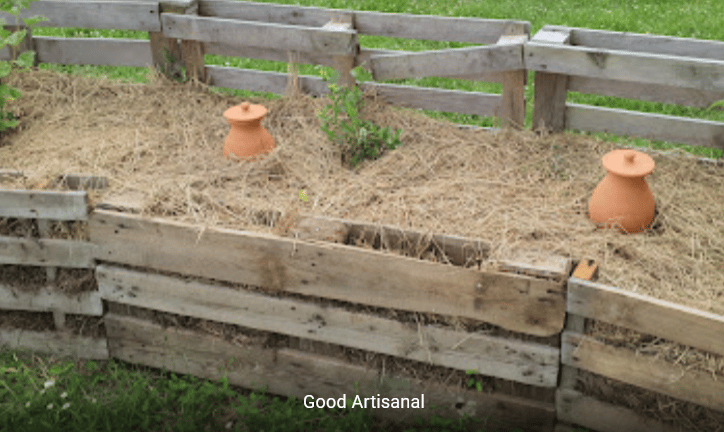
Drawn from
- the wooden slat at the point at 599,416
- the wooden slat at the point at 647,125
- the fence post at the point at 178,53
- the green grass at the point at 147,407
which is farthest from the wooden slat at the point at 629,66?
the fence post at the point at 178,53

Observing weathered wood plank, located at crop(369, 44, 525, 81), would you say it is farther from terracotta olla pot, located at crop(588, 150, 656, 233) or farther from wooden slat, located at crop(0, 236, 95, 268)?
wooden slat, located at crop(0, 236, 95, 268)

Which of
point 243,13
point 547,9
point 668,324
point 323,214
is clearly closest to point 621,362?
point 668,324

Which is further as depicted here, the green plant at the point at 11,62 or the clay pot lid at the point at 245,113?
the green plant at the point at 11,62

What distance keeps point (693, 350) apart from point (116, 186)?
9.88 ft

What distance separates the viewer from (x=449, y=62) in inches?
195

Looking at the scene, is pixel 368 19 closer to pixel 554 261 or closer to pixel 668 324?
pixel 554 261

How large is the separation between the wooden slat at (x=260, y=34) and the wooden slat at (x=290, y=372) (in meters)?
2.00

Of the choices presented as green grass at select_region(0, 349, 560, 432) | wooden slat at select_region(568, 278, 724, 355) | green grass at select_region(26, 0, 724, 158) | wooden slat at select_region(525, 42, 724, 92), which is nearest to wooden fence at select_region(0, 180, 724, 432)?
wooden slat at select_region(568, 278, 724, 355)

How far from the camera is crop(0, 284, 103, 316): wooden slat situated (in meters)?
4.54

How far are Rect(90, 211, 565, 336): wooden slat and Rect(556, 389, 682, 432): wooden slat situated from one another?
39 cm

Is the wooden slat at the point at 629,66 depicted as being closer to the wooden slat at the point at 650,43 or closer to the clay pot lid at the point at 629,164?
the wooden slat at the point at 650,43

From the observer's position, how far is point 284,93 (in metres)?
5.68

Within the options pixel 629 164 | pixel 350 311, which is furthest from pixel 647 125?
pixel 350 311

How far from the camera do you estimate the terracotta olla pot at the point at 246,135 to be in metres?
4.77
